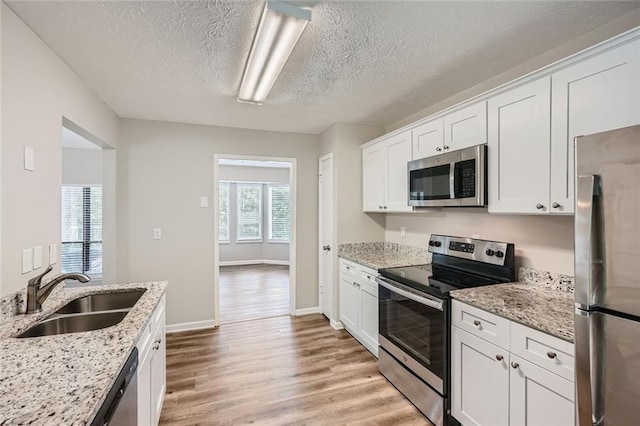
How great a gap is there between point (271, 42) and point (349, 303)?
2666mm

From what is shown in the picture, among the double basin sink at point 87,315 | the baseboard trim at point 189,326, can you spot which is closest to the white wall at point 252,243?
the baseboard trim at point 189,326

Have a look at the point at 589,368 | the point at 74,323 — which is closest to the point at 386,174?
the point at 589,368

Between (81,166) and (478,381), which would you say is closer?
(478,381)

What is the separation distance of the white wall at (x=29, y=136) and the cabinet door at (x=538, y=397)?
265cm

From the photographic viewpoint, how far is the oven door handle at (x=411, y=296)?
6.42ft

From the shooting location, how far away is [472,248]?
7.70ft

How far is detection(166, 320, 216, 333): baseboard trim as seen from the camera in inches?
140

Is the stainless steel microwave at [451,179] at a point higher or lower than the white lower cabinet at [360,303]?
higher

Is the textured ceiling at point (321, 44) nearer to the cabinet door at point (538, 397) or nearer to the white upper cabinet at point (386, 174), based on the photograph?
the white upper cabinet at point (386, 174)

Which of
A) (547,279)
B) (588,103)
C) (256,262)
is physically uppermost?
(588,103)

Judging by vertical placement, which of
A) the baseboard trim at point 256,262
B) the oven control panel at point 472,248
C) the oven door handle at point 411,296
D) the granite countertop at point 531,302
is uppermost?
the oven control panel at point 472,248

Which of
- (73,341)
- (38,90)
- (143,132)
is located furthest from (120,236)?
(73,341)

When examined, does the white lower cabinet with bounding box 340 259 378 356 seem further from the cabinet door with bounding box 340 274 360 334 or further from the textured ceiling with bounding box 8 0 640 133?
the textured ceiling with bounding box 8 0 640 133

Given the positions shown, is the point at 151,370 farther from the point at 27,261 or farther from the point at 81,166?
the point at 81,166
